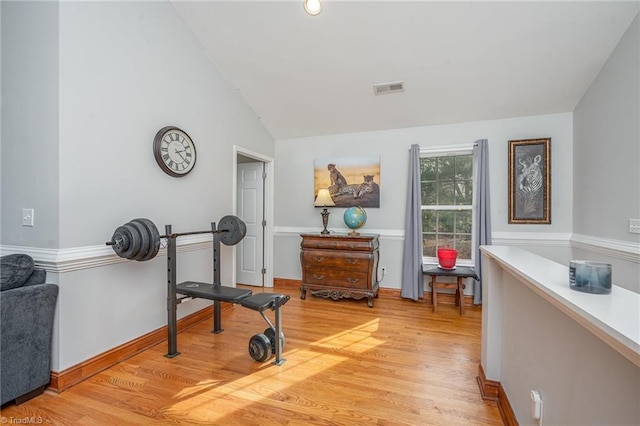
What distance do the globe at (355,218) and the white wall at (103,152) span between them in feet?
6.31

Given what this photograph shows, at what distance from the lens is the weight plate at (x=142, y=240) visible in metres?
2.22

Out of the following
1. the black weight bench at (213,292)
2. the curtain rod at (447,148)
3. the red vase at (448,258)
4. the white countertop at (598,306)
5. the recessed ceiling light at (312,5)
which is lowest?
the black weight bench at (213,292)

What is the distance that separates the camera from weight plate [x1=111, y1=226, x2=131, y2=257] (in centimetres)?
218

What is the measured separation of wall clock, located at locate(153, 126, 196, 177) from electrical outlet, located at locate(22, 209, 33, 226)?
973mm

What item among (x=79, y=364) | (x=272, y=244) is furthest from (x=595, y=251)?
(x=79, y=364)

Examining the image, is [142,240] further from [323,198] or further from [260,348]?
[323,198]

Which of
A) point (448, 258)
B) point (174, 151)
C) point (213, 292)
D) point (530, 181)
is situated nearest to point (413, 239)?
point (448, 258)

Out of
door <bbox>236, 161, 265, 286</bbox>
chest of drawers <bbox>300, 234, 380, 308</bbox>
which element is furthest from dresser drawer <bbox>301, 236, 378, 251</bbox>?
door <bbox>236, 161, 265, 286</bbox>

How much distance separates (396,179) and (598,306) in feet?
11.5

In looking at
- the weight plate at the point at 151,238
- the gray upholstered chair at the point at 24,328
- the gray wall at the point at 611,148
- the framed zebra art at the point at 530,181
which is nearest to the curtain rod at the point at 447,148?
the framed zebra art at the point at 530,181

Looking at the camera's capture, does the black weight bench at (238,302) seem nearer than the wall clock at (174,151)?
Yes

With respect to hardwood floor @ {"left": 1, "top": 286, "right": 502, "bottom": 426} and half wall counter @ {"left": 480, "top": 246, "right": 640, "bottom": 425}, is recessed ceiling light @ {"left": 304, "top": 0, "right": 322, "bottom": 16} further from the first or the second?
hardwood floor @ {"left": 1, "top": 286, "right": 502, "bottom": 426}

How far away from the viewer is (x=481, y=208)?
12.2 feet

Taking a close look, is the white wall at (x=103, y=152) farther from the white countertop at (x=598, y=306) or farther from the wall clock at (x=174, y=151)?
the white countertop at (x=598, y=306)
